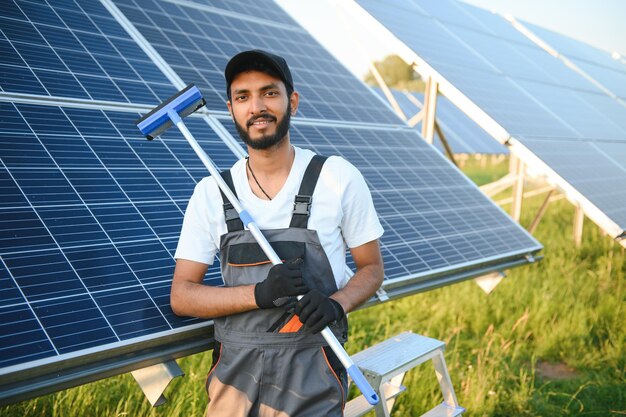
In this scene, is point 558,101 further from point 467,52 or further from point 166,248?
point 166,248

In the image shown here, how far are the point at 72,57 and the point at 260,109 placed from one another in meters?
2.28

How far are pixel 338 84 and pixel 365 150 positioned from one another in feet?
4.46

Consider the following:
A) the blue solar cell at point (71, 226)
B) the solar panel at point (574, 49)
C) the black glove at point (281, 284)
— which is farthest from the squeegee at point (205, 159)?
the solar panel at point (574, 49)

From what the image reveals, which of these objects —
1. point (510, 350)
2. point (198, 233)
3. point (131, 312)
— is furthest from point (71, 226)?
point (510, 350)

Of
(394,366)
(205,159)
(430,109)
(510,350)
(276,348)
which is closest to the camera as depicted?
(276,348)

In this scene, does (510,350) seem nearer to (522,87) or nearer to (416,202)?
(416,202)

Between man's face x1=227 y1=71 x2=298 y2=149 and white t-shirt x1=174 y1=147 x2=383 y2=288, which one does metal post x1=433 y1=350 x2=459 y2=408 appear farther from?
man's face x1=227 y1=71 x2=298 y2=149

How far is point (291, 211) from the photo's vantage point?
8.79 feet

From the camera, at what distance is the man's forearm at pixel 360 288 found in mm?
2657

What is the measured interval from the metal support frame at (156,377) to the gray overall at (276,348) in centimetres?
22

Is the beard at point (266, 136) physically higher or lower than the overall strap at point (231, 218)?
higher

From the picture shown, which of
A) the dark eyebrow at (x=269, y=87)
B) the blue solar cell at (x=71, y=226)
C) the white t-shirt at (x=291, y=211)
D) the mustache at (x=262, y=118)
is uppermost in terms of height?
the dark eyebrow at (x=269, y=87)

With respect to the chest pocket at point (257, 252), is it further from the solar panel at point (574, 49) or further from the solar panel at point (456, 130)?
the solar panel at point (456, 130)

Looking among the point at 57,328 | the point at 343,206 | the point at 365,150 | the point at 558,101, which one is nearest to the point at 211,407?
the point at 57,328
